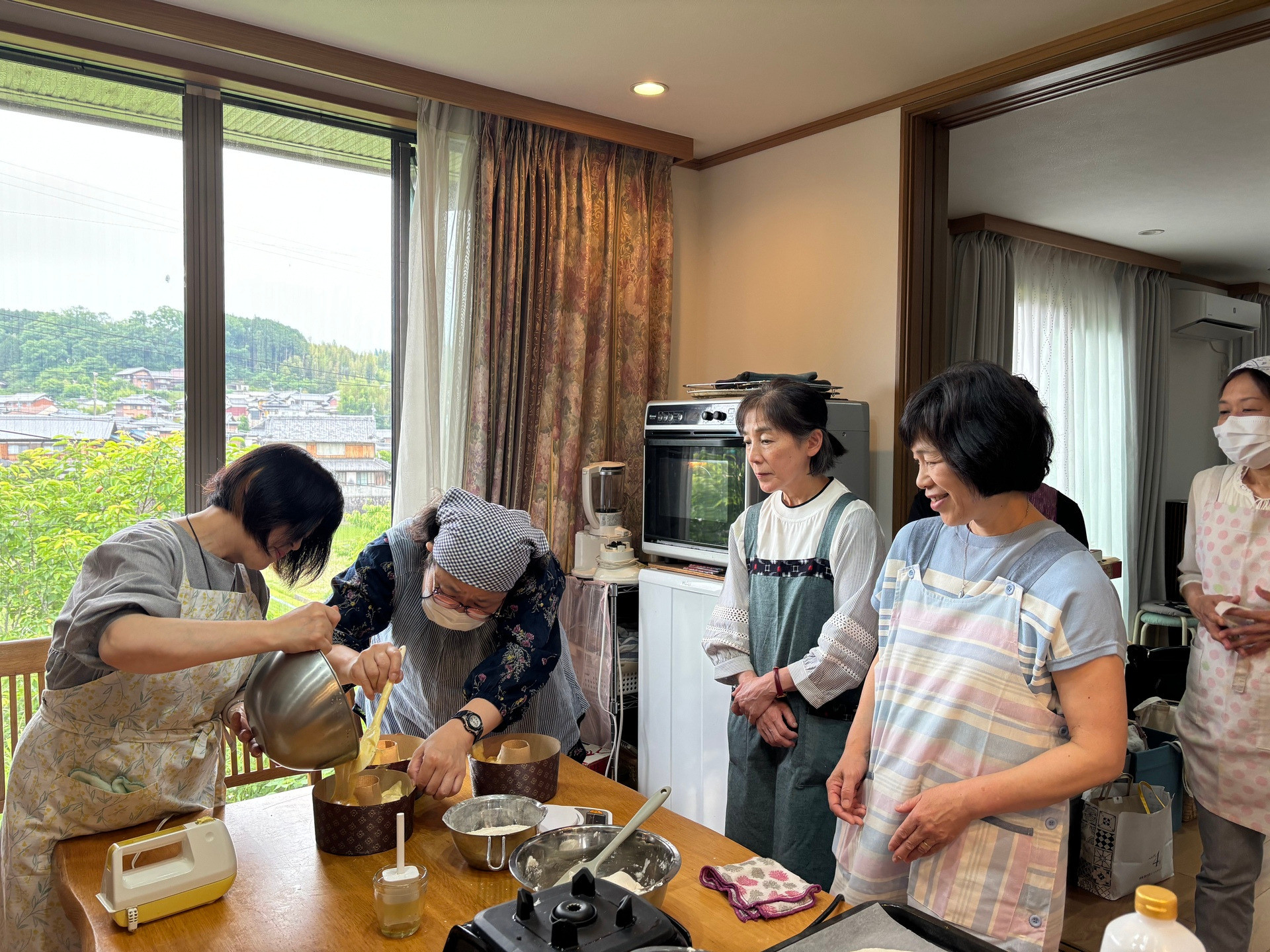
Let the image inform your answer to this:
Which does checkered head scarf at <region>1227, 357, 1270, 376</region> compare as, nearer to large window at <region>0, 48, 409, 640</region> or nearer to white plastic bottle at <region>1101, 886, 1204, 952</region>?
white plastic bottle at <region>1101, 886, 1204, 952</region>

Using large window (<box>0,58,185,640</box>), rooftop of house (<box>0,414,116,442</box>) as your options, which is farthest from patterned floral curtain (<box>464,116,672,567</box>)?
rooftop of house (<box>0,414,116,442</box>)

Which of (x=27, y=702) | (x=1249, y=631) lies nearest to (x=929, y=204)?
(x=1249, y=631)

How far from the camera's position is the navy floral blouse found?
1786 mm

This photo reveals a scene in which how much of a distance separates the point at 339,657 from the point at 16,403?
1.65 metres

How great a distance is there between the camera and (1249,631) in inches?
86.2

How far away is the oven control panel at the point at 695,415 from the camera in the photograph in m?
2.96

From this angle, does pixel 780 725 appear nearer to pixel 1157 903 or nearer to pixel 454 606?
pixel 454 606

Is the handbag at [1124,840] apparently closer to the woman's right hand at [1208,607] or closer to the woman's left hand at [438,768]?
the woman's right hand at [1208,607]

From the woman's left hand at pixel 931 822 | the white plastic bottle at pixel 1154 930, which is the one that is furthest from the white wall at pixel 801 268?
the white plastic bottle at pixel 1154 930

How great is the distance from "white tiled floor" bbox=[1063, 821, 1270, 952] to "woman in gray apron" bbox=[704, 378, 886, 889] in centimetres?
102

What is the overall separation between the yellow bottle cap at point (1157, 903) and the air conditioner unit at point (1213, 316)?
2.89 m

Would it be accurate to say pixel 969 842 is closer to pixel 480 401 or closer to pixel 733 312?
pixel 480 401

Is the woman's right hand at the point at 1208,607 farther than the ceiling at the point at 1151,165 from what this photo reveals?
No

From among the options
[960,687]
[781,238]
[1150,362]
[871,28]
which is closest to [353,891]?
[960,687]
